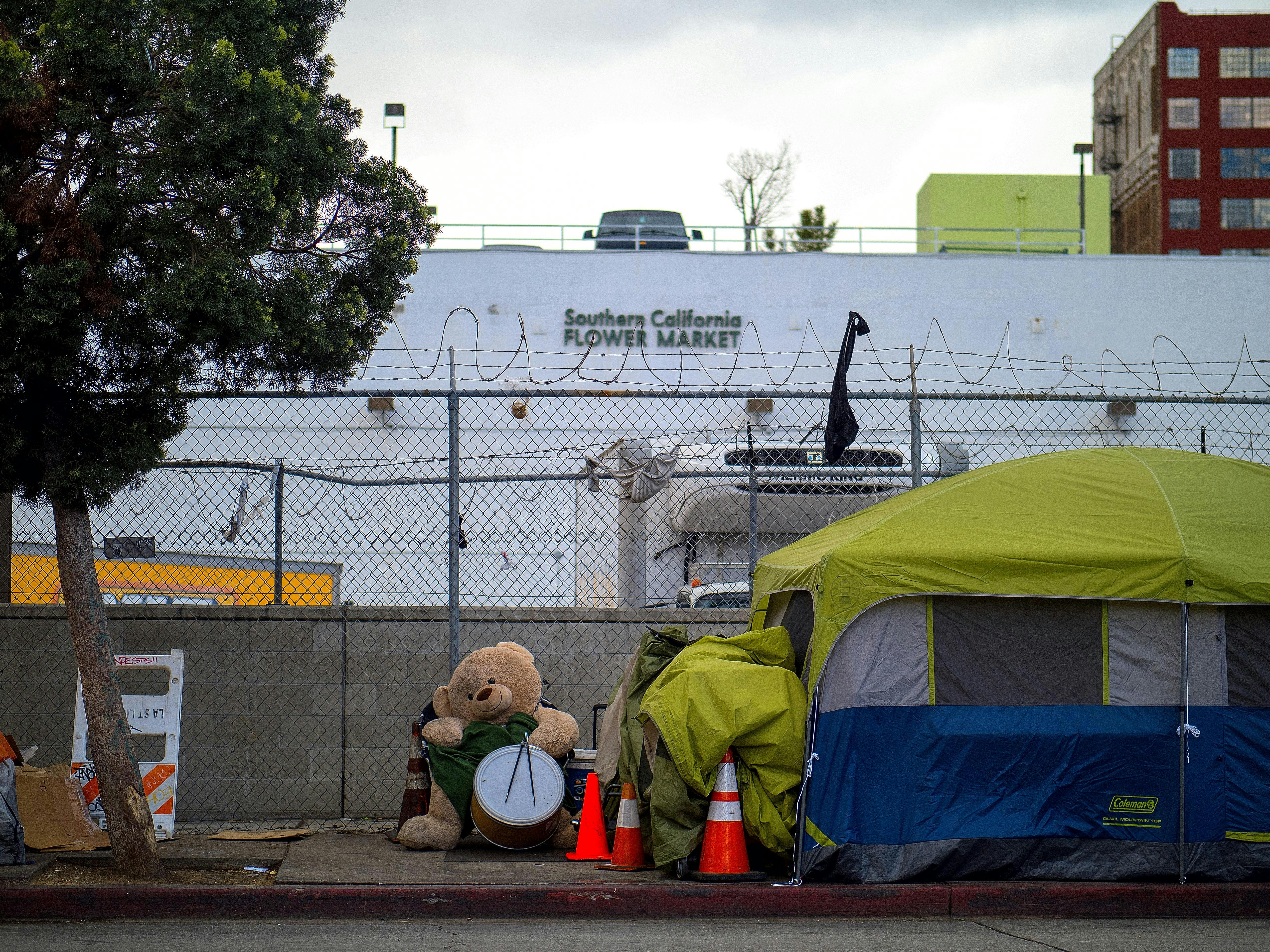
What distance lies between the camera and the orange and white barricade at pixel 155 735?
7.91 metres

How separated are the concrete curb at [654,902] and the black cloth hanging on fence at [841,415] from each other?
3444 mm

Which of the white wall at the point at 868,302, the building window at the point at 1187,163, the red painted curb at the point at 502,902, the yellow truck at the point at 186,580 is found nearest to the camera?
the red painted curb at the point at 502,902

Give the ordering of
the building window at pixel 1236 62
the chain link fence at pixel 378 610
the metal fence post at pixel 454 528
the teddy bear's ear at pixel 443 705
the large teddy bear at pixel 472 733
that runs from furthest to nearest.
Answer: the building window at pixel 1236 62 < the chain link fence at pixel 378 610 < the metal fence post at pixel 454 528 < the teddy bear's ear at pixel 443 705 < the large teddy bear at pixel 472 733

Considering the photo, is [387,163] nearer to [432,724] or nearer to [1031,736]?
[432,724]

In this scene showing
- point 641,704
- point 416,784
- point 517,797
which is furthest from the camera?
point 416,784

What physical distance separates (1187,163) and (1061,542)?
215ft

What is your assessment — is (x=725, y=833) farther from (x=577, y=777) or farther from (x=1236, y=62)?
(x=1236, y=62)

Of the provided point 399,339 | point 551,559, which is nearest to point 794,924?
point 551,559

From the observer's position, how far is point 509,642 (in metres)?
8.54

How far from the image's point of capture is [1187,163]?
63531mm

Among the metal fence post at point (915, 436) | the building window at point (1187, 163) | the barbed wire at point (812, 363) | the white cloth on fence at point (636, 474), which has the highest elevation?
the building window at point (1187, 163)

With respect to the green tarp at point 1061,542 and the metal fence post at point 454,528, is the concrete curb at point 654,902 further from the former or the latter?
the metal fence post at point 454,528

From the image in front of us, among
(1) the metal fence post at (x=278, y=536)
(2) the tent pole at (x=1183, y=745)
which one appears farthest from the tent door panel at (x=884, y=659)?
(1) the metal fence post at (x=278, y=536)

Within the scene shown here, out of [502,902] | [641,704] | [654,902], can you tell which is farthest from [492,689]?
[654,902]
